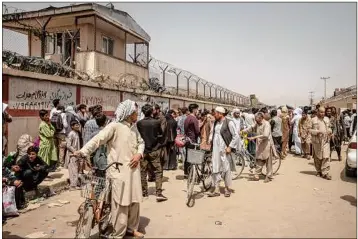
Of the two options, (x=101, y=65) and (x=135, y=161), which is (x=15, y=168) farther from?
(x=101, y=65)

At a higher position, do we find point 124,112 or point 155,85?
point 155,85

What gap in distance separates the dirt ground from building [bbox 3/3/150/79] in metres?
7.89

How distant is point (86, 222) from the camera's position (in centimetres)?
362

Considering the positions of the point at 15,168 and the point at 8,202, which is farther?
the point at 15,168

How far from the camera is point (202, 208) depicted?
5.15 meters

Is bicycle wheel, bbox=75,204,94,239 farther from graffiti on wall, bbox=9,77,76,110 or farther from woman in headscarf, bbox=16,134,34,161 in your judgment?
graffiti on wall, bbox=9,77,76,110

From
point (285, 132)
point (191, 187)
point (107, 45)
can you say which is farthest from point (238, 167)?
point (107, 45)

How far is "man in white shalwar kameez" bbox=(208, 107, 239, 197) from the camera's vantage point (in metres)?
5.89

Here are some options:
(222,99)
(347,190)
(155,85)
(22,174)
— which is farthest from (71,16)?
(222,99)

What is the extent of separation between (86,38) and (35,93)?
22.5ft

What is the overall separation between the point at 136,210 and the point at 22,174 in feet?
8.62

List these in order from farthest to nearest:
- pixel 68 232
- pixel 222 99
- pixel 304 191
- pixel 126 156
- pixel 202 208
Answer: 1. pixel 222 99
2. pixel 304 191
3. pixel 202 208
4. pixel 68 232
5. pixel 126 156

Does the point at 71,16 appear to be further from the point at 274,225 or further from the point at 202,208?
the point at 274,225

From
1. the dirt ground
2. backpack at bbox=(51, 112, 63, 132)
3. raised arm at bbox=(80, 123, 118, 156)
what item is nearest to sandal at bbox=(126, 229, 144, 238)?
the dirt ground
